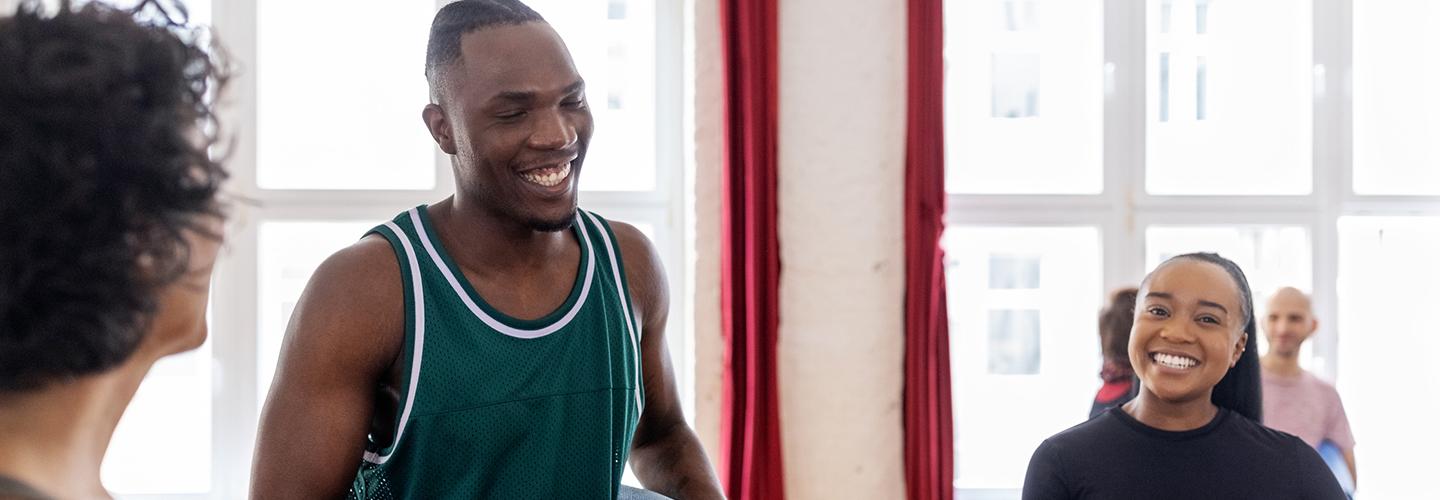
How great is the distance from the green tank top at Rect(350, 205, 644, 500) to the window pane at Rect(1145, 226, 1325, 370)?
8.73 ft

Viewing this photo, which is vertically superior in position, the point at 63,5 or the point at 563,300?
the point at 63,5

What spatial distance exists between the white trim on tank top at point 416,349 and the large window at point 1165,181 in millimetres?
2444

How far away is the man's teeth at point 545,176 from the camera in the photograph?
4.76 feet

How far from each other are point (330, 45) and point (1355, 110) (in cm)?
310

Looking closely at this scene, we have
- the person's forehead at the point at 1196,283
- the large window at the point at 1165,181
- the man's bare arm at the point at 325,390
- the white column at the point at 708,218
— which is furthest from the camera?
the large window at the point at 1165,181

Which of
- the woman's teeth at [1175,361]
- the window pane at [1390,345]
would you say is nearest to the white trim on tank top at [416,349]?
the woman's teeth at [1175,361]

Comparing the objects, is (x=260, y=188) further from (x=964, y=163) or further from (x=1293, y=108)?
(x=1293, y=108)

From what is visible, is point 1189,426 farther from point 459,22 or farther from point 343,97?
point 343,97

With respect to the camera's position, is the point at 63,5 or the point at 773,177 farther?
the point at 773,177

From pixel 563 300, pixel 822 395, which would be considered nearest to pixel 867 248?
pixel 822 395

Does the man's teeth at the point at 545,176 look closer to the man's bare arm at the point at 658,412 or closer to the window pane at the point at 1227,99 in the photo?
the man's bare arm at the point at 658,412

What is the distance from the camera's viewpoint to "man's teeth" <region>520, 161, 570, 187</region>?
1.45 metres

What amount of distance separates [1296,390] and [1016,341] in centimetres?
83

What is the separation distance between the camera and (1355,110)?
12.5ft
